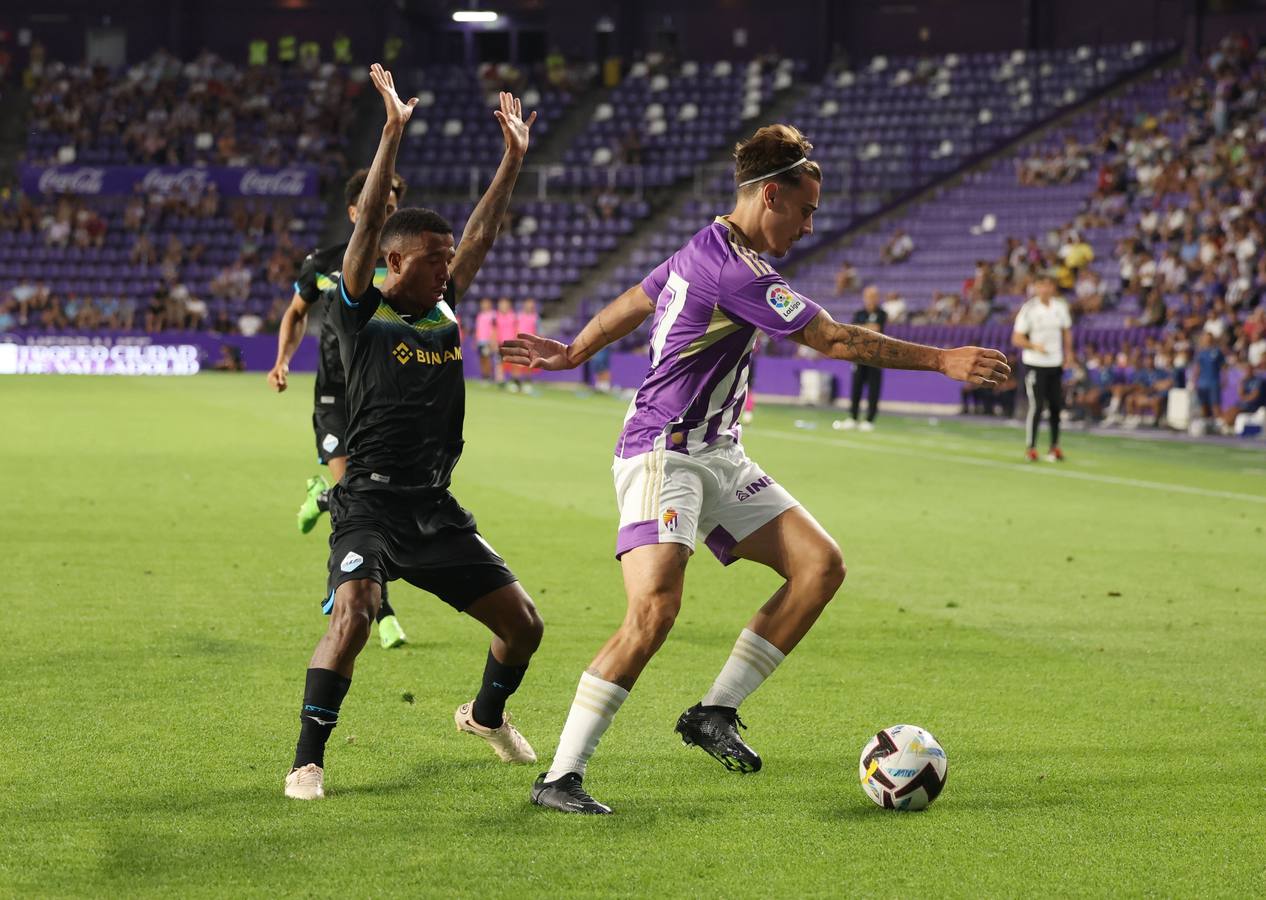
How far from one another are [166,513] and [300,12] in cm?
4860

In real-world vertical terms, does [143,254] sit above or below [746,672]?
below

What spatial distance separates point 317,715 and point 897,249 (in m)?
37.5

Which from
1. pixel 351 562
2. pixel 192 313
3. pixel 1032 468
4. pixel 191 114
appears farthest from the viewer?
pixel 191 114

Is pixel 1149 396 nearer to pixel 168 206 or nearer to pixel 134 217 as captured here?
pixel 168 206

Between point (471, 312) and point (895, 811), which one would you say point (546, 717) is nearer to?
point (895, 811)

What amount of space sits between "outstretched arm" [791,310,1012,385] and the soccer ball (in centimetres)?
127

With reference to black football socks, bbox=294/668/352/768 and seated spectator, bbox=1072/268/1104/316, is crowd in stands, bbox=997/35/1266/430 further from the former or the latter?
black football socks, bbox=294/668/352/768

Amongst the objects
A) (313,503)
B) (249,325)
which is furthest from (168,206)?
(313,503)

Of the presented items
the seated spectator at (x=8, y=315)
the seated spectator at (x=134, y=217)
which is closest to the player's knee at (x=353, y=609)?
the seated spectator at (x=8, y=315)

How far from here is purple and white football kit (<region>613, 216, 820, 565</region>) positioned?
5.78 metres

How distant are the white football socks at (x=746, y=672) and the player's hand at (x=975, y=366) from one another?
1.43 meters

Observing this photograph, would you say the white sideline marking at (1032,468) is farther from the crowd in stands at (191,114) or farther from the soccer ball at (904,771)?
the crowd in stands at (191,114)

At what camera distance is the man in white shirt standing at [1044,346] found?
20.8m

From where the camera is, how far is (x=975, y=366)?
5.40 metres
